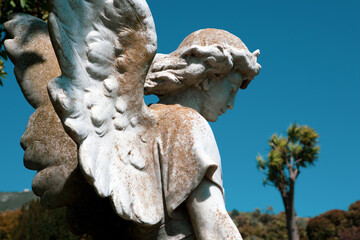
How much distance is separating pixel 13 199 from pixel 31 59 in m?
43.9

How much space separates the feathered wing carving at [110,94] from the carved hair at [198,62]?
36cm

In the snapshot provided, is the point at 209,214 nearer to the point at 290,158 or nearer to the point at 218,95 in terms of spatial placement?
the point at 218,95

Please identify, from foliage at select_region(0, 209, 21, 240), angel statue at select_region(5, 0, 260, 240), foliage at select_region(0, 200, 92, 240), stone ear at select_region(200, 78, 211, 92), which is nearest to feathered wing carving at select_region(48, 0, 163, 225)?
angel statue at select_region(5, 0, 260, 240)

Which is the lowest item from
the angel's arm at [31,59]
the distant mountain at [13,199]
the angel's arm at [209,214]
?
the angel's arm at [209,214]

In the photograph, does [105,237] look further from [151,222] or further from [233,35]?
[233,35]

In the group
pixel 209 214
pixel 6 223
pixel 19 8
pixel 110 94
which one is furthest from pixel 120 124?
pixel 6 223

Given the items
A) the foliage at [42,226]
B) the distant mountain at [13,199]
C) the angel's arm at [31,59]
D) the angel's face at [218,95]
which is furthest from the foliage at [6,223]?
the angel's face at [218,95]

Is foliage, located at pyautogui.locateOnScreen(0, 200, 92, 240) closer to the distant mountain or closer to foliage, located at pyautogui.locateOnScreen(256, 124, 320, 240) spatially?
foliage, located at pyautogui.locateOnScreen(256, 124, 320, 240)

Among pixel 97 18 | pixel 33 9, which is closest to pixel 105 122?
pixel 97 18

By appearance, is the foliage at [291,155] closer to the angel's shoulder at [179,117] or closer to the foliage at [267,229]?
the foliage at [267,229]

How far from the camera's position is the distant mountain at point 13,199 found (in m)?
41.2

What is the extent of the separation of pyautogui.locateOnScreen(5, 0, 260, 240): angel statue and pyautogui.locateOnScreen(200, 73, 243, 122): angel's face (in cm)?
7

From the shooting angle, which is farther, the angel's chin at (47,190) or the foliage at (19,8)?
the foliage at (19,8)

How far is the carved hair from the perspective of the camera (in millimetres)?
2727
